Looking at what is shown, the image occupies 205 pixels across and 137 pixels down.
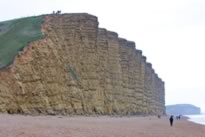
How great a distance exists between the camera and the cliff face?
148 ft

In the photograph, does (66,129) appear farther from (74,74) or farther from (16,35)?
(74,74)

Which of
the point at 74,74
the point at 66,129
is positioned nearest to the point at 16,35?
the point at 74,74

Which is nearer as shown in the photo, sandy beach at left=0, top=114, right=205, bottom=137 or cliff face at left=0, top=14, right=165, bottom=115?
sandy beach at left=0, top=114, right=205, bottom=137

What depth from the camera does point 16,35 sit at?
50156 mm

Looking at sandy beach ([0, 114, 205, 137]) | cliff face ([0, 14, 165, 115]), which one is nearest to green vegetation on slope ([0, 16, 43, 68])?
cliff face ([0, 14, 165, 115])

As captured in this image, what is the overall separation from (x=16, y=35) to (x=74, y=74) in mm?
9689

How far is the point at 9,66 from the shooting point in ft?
143

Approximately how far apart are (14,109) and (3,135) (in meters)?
25.1

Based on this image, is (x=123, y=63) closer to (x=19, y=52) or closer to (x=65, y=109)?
(x=65, y=109)

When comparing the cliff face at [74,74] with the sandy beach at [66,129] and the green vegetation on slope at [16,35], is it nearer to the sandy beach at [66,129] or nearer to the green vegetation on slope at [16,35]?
the green vegetation on slope at [16,35]

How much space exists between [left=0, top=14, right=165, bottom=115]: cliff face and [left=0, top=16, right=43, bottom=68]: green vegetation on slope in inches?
38.6

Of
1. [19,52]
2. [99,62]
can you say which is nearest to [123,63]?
[99,62]

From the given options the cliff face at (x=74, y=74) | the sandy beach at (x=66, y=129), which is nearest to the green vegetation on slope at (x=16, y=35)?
the cliff face at (x=74, y=74)

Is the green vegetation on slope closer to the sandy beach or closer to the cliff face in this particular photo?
the cliff face
